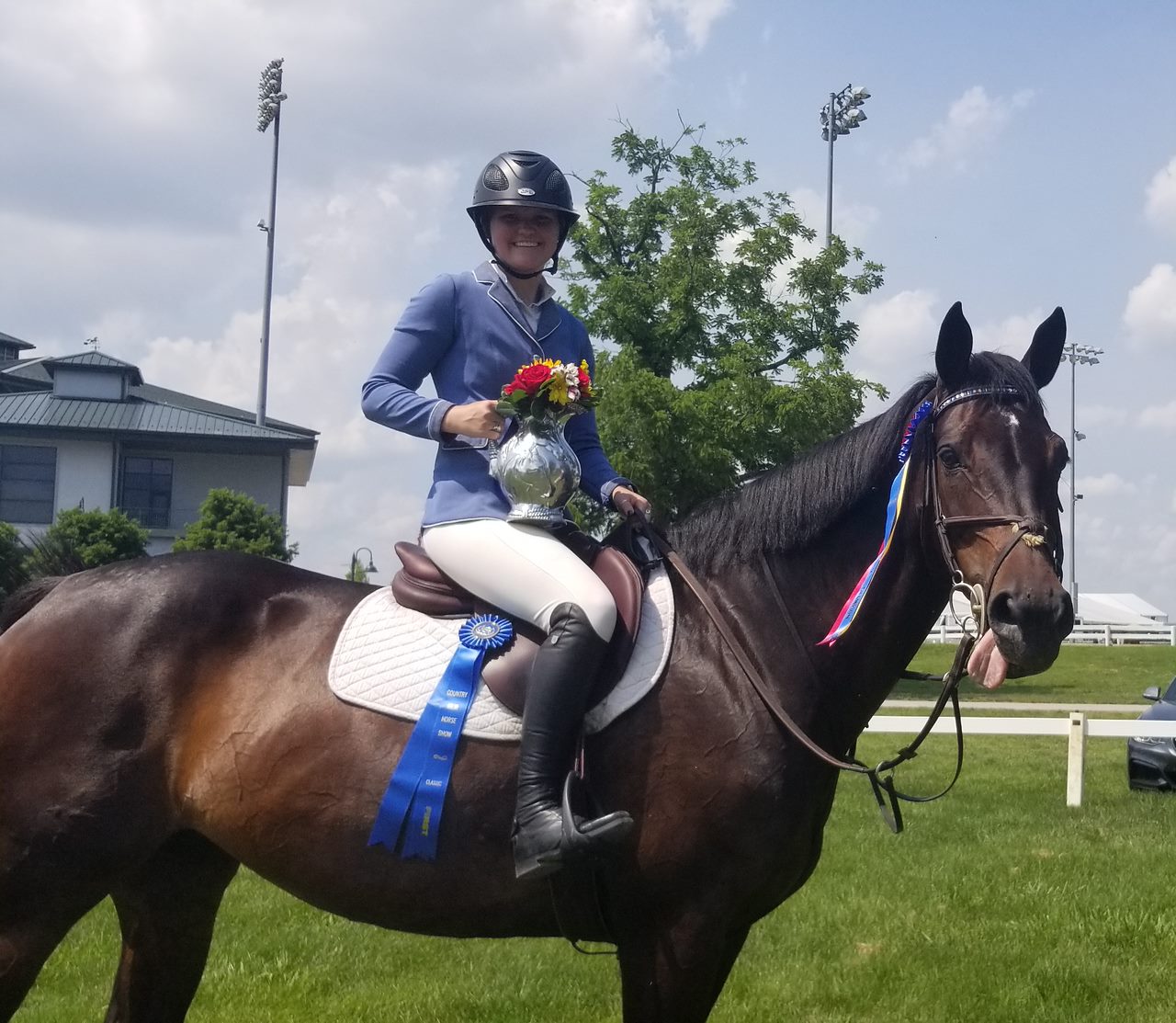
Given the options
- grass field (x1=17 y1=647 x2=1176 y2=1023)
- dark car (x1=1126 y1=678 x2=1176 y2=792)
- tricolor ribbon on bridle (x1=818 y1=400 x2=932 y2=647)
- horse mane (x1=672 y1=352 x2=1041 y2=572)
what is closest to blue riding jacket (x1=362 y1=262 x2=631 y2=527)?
horse mane (x1=672 y1=352 x2=1041 y2=572)

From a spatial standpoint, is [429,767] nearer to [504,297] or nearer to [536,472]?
[536,472]

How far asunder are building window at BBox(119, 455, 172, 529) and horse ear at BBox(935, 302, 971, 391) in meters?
35.1

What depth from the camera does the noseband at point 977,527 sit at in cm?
314

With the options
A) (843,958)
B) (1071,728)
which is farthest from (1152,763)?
(843,958)

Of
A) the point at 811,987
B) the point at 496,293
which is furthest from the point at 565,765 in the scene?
the point at 811,987

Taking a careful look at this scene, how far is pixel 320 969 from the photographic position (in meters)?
6.13

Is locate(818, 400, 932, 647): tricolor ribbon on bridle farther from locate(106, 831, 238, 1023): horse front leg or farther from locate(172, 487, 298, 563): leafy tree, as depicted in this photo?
locate(172, 487, 298, 563): leafy tree

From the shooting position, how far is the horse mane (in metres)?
3.59

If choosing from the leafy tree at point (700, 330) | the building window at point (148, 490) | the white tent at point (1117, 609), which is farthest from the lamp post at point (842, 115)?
the white tent at point (1117, 609)

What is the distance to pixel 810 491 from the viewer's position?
12.1 feet

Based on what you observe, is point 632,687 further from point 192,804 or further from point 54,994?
point 54,994

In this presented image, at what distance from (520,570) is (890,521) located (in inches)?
42.8

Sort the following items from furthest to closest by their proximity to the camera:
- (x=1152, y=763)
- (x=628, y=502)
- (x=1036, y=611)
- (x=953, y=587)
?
(x=1152, y=763)
(x=628, y=502)
(x=953, y=587)
(x=1036, y=611)

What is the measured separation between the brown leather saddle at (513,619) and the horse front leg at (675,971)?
67cm
